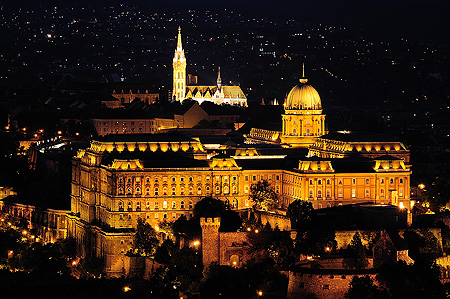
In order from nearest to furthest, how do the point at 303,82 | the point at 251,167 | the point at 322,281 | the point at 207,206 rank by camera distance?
the point at 322,281
the point at 207,206
the point at 251,167
the point at 303,82

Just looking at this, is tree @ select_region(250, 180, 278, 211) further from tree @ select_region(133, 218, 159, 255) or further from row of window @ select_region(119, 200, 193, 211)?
tree @ select_region(133, 218, 159, 255)

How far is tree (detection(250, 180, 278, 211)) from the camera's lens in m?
127

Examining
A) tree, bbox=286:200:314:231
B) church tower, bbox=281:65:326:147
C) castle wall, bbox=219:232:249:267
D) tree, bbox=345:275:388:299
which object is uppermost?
church tower, bbox=281:65:326:147

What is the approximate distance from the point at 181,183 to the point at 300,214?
15.7 metres

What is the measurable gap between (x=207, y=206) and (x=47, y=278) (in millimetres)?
Result: 15154

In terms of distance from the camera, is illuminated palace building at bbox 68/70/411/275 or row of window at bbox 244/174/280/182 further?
row of window at bbox 244/174/280/182

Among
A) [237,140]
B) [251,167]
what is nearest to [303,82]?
[237,140]

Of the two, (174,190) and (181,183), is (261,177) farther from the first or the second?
(174,190)

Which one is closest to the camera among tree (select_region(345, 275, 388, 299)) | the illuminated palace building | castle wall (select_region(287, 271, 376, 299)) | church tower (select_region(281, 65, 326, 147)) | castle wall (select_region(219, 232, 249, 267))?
tree (select_region(345, 275, 388, 299))

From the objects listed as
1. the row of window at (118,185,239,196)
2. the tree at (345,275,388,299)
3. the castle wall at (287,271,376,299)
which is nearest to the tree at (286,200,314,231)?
the castle wall at (287,271,376,299)

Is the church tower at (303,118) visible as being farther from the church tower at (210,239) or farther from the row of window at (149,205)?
the church tower at (210,239)

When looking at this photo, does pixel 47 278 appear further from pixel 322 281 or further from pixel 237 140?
pixel 237 140

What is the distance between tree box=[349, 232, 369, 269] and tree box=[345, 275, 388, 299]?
475 cm

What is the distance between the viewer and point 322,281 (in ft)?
342
